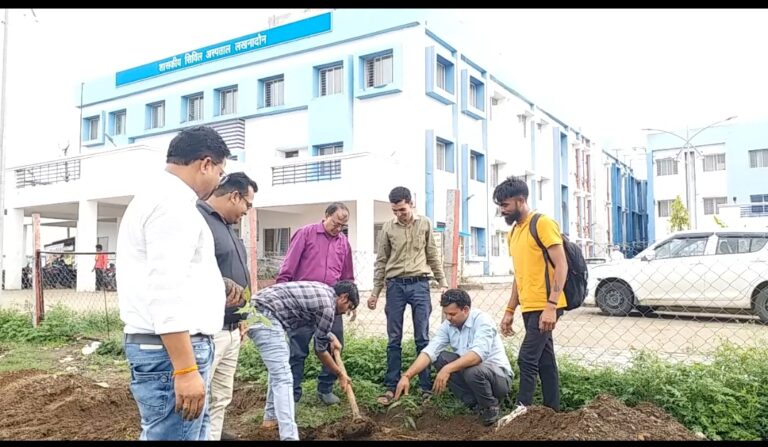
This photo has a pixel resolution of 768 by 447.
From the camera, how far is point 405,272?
15.2 feet

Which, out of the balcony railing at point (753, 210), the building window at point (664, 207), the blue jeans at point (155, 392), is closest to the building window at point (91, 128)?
the blue jeans at point (155, 392)

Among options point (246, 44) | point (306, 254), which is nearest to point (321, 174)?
point (246, 44)

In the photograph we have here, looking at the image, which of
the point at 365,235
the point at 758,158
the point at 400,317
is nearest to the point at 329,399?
the point at 400,317

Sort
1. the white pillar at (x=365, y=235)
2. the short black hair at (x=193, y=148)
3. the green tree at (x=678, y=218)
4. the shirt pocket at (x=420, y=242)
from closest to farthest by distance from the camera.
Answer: the short black hair at (x=193, y=148), the shirt pocket at (x=420, y=242), the white pillar at (x=365, y=235), the green tree at (x=678, y=218)

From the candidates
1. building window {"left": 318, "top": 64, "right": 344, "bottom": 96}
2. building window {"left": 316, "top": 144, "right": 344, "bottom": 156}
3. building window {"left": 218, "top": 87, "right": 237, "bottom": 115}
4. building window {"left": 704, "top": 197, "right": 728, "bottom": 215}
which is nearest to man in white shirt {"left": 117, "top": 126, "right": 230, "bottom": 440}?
building window {"left": 316, "top": 144, "right": 344, "bottom": 156}

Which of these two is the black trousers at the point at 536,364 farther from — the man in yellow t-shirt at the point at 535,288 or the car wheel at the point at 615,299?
the car wheel at the point at 615,299

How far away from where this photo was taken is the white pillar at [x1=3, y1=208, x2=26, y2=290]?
17688 millimetres

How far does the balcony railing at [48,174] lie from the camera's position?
17.3 meters

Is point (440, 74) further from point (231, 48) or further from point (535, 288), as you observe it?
point (535, 288)

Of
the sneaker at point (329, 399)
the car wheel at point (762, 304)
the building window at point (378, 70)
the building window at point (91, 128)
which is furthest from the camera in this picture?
the building window at point (91, 128)

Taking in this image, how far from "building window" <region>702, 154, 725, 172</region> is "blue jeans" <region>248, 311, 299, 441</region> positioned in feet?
112

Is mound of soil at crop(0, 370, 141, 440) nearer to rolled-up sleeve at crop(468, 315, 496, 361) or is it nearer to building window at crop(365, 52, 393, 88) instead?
rolled-up sleeve at crop(468, 315, 496, 361)

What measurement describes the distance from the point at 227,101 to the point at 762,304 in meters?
18.2

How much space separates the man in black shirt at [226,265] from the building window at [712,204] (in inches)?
1344
